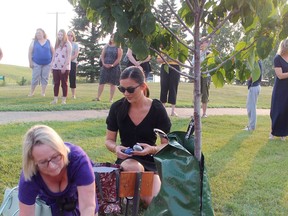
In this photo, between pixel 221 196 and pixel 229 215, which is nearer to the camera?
pixel 229 215

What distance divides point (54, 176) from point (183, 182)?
2.69ft

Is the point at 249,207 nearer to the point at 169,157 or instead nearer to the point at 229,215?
the point at 229,215

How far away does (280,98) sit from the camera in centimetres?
668

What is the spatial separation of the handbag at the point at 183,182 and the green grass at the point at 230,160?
3.51 ft

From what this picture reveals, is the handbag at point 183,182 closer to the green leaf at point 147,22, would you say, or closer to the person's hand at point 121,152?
the green leaf at point 147,22

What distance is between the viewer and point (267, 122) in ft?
30.8

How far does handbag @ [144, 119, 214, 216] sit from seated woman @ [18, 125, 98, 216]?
479mm

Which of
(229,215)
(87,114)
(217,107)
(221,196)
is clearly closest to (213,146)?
(221,196)

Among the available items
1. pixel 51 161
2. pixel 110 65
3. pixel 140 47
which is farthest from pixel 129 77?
pixel 110 65

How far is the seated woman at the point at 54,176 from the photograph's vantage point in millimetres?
2514

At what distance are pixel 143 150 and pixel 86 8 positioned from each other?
1370 mm

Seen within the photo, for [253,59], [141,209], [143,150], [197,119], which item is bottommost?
[141,209]

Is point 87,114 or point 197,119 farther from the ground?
point 197,119

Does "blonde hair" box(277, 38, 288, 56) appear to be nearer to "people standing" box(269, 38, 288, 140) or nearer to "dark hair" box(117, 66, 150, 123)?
"people standing" box(269, 38, 288, 140)
